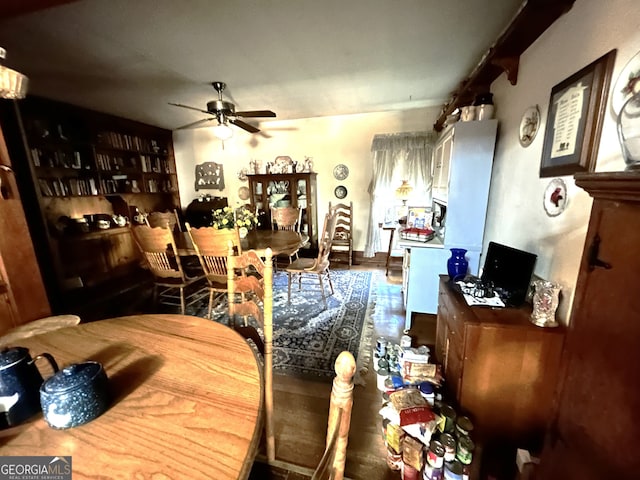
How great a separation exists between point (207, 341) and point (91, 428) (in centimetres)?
35

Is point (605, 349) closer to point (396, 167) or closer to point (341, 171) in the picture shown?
point (396, 167)

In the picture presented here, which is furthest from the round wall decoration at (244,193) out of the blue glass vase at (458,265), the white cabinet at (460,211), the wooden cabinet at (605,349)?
the wooden cabinet at (605,349)

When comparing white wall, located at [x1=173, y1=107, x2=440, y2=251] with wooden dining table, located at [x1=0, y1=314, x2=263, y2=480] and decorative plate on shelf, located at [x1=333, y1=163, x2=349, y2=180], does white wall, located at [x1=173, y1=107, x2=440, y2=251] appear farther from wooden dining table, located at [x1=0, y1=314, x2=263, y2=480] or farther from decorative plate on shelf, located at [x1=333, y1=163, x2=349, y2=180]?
wooden dining table, located at [x1=0, y1=314, x2=263, y2=480]

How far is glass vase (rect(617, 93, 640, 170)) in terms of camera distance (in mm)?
690

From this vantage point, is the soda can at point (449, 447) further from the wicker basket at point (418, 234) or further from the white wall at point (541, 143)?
the wicker basket at point (418, 234)

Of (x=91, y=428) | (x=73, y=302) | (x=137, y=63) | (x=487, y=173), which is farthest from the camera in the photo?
(x=73, y=302)

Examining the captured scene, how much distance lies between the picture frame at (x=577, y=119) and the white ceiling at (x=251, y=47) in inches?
31.8

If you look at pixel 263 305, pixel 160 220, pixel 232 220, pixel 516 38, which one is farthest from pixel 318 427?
pixel 160 220

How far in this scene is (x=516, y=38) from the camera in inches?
58.1

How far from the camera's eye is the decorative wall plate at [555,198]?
4.03ft

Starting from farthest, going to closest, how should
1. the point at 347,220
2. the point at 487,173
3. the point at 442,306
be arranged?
the point at 347,220 < the point at 487,173 < the point at 442,306

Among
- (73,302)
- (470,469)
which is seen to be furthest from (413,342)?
(73,302)

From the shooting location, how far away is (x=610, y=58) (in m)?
0.98

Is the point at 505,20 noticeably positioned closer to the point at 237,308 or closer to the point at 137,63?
the point at 237,308
